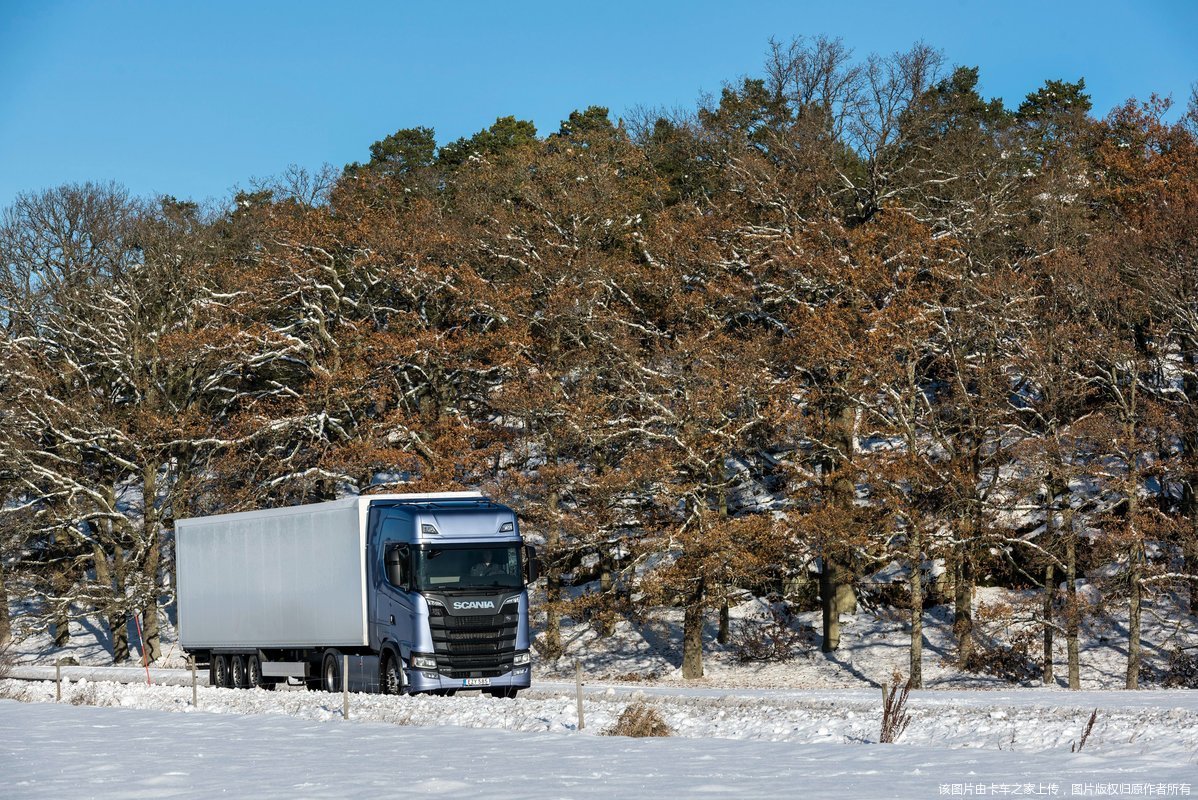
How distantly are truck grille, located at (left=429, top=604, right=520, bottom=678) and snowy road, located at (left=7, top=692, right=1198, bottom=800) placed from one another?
4163 mm

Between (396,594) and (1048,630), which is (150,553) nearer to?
(396,594)

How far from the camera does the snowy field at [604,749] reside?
536 inches

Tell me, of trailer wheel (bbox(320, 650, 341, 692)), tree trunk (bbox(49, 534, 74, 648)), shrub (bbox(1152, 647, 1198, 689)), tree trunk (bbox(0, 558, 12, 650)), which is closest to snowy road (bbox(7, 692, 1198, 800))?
trailer wheel (bbox(320, 650, 341, 692))

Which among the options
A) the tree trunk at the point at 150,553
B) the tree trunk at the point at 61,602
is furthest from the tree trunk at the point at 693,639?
the tree trunk at the point at 61,602

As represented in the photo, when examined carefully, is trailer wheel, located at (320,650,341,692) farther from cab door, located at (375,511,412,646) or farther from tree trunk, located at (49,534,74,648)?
tree trunk, located at (49,534,74,648)

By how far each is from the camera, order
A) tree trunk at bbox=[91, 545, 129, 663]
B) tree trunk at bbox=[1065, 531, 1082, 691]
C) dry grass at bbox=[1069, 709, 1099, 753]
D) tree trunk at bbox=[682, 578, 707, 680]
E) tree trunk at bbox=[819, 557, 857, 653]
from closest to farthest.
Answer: dry grass at bbox=[1069, 709, 1099, 753] → tree trunk at bbox=[1065, 531, 1082, 691] → tree trunk at bbox=[682, 578, 707, 680] → tree trunk at bbox=[819, 557, 857, 653] → tree trunk at bbox=[91, 545, 129, 663]

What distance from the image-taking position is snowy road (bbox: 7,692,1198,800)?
13320mm

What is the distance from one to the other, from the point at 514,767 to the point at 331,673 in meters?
13.5

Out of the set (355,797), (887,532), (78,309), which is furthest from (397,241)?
(355,797)

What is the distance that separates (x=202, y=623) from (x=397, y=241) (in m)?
17.2

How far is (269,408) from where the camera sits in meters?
46.2

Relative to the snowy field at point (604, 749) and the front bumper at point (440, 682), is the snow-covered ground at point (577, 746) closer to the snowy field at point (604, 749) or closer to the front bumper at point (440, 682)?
the snowy field at point (604, 749)

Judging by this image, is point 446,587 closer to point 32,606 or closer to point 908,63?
point 908,63

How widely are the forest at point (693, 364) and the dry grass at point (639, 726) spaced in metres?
16.4
